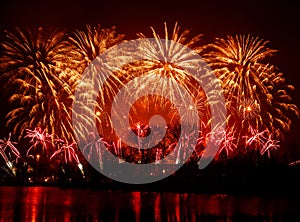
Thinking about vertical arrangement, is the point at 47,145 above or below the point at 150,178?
above

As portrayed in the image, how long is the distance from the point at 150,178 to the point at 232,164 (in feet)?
19.9

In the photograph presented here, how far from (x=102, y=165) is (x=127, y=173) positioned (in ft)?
7.10

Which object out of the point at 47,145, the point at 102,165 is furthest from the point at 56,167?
the point at 102,165

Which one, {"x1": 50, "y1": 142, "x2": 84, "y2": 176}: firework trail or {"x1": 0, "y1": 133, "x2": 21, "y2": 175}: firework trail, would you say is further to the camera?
{"x1": 0, "y1": 133, "x2": 21, "y2": 175}: firework trail

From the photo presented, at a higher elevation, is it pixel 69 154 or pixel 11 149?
pixel 11 149

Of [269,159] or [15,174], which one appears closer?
[269,159]

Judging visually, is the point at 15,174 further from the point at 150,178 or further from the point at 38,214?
→ the point at 38,214

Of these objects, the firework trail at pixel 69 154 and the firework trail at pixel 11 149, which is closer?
the firework trail at pixel 69 154

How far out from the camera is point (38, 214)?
15.2 metres

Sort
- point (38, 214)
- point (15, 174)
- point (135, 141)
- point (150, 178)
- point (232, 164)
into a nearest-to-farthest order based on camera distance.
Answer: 1. point (38, 214)
2. point (232, 164)
3. point (150, 178)
4. point (15, 174)
5. point (135, 141)

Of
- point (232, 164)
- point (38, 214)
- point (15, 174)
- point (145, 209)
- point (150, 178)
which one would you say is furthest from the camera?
point (15, 174)

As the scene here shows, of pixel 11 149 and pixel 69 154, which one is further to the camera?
pixel 11 149

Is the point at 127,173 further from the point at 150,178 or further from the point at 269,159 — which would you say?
the point at 269,159

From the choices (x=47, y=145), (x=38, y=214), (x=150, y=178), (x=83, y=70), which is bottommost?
(x=38, y=214)
